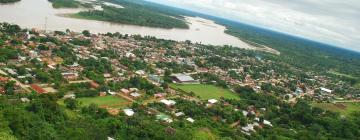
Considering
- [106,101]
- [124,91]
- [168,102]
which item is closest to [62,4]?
[124,91]

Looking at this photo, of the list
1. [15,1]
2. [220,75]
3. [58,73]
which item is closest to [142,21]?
[15,1]

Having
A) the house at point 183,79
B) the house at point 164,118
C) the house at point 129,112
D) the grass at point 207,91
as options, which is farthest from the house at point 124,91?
the house at point 183,79

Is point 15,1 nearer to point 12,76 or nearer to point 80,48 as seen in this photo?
point 80,48

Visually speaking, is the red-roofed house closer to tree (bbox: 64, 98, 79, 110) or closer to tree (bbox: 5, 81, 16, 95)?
tree (bbox: 64, 98, 79, 110)

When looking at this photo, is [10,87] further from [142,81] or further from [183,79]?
[183,79]

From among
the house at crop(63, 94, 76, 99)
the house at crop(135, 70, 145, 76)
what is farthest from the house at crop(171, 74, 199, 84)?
the house at crop(63, 94, 76, 99)

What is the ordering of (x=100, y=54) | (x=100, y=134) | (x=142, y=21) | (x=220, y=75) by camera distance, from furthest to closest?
(x=142, y=21) < (x=220, y=75) < (x=100, y=54) < (x=100, y=134)
